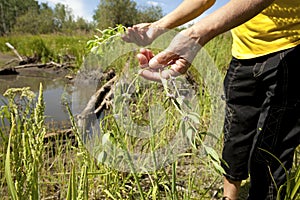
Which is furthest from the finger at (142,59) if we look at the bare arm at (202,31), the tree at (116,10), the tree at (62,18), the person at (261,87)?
the tree at (62,18)

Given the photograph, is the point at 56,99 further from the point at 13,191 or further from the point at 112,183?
the point at 13,191

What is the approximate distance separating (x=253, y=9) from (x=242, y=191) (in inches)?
39.0

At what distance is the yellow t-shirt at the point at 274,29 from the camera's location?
2.66 ft

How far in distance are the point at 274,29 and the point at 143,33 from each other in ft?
1.26

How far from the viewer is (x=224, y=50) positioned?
8.68 ft

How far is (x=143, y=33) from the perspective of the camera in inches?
34.1

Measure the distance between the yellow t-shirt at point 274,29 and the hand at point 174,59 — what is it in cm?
39

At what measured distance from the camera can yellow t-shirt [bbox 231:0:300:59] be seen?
31.9 inches

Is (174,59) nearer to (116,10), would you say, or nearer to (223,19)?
(223,19)

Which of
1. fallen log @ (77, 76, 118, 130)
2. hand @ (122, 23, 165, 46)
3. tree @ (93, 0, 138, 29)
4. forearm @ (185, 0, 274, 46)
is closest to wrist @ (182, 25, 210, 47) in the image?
forearm @ (185, 0, 274, 46)

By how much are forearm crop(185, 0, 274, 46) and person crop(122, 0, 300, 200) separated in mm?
159

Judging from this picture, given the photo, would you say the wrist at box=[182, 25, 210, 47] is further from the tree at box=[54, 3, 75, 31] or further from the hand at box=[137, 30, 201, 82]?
the tree at box=[54, 3, 75, 31]

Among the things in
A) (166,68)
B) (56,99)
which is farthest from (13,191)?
(56,99)

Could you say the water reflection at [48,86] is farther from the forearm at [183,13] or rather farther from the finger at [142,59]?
the finger at [142,59]
